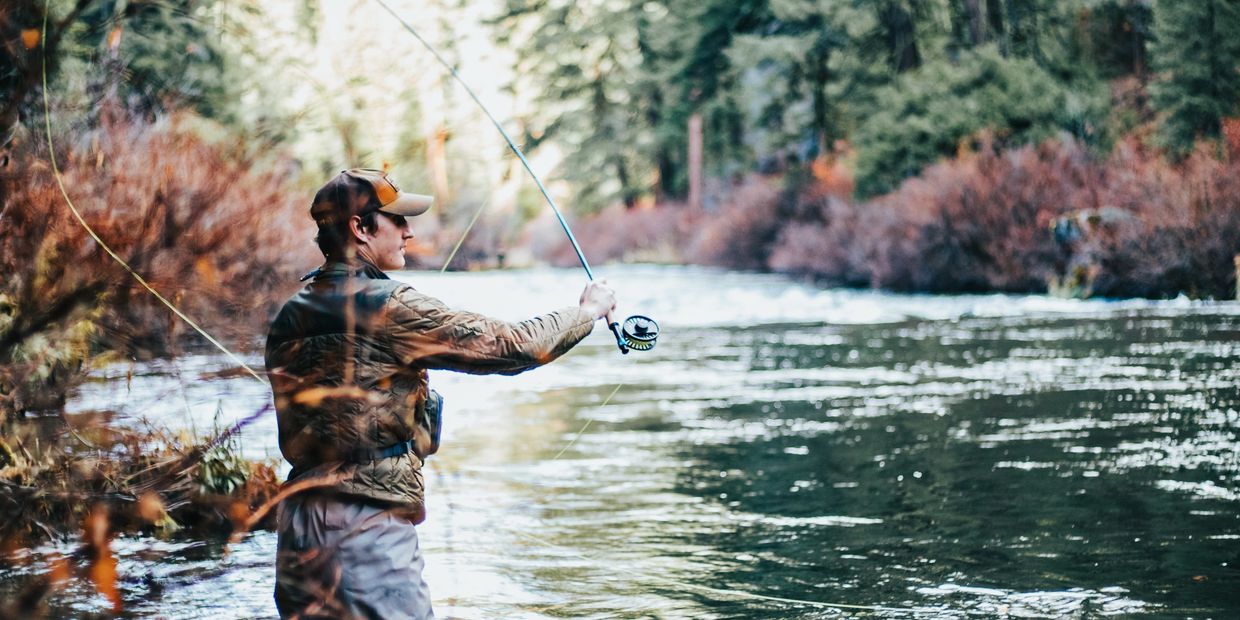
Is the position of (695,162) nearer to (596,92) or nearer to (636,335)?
(596,92)

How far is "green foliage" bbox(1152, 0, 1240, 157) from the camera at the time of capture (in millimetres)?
23625

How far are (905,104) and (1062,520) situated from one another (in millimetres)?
24020

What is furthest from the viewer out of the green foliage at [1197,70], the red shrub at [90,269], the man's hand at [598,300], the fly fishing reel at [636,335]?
the green foliage at [1197,70]

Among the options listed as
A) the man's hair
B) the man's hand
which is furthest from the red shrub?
the man's hand

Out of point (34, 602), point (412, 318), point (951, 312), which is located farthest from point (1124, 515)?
point (951, 312)

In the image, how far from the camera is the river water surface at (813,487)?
5828mm

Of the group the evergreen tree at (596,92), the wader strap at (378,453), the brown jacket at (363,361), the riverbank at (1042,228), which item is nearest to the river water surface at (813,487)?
the brown jacket at (363,361)

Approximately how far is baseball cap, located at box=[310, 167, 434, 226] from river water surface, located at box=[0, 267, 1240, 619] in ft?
2.68

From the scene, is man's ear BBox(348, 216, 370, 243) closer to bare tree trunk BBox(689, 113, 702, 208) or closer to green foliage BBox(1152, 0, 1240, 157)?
green foliage BBox(1152, 0, 1240, 157)

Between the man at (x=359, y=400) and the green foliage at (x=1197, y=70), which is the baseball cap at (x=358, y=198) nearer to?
the man at (x=359, y=400)

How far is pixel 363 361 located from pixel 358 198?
0.39 m

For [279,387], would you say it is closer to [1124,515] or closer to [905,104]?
[1124,515]

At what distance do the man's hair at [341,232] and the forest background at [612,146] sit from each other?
0.28 m

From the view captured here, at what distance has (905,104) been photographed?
30141 millimetres
